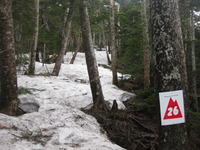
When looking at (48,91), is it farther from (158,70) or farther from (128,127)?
(158,70)

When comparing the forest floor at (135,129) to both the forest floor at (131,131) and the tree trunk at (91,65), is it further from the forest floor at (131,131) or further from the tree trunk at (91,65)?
the tree trunk at (91,65)

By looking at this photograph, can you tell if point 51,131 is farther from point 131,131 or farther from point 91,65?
point 91,65

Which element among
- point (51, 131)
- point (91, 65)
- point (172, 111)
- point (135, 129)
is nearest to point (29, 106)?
point (51, 131)

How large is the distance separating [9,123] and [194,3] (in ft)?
41.4

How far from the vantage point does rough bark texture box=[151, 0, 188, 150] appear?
9.46 ft

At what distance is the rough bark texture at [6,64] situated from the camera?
4.74m

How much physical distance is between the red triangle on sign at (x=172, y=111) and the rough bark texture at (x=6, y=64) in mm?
3899

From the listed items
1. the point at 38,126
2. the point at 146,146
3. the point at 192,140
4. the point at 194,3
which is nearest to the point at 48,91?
the point at 38,126

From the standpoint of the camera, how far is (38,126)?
4301mm

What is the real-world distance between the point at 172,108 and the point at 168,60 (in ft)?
A: 2.47

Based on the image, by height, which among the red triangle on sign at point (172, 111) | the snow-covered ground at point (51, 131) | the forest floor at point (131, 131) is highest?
the red triangle on sign at point (172, 111)

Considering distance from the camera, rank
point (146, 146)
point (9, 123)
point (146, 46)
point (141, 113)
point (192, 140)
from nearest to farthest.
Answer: point (9, 123), point (146, 146), point (192, 140), point (141, 113), point (146, 46)

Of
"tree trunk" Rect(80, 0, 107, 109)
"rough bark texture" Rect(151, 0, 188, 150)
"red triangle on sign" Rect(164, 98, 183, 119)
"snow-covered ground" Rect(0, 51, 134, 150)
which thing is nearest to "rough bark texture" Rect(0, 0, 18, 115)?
"snow-covered ground" Rect(0, 51, 134, 150)

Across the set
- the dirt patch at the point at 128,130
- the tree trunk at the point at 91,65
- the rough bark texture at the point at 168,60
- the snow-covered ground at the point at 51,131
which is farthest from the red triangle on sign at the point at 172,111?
the tree trunk at the point at 91,65
